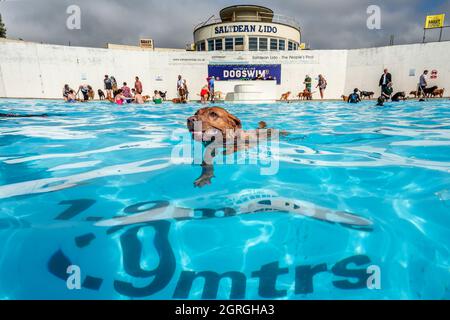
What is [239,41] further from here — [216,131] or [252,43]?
[216,131]

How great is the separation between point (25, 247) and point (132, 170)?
1.66 meters

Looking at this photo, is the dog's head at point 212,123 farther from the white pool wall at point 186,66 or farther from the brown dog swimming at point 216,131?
the white pool wall at point 186,66

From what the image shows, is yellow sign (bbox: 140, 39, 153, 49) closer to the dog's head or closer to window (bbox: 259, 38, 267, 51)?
window (bbox: 259, 38, 267, 51)

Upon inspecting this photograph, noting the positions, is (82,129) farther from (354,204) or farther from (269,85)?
(269,85)

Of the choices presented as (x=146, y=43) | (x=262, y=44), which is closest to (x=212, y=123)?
(x=262, y=44)

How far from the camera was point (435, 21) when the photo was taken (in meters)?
24.2

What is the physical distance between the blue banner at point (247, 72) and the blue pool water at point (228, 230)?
2311cm

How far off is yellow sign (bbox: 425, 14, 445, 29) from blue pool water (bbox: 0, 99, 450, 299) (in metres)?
29.2

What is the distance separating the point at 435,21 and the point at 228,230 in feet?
107

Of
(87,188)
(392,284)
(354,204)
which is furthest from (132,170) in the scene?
(392,284)

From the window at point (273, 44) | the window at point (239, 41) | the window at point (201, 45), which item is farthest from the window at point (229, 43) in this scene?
the window at point (273, 44)

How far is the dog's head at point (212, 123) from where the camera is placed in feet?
13.6
